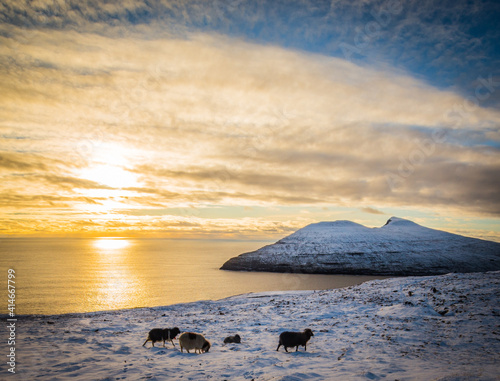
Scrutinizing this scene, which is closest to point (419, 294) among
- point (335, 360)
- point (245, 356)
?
point (335, 360)

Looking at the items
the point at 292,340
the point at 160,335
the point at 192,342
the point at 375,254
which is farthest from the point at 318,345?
the point at 375,254

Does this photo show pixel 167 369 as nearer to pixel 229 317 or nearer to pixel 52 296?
pixel 229 317

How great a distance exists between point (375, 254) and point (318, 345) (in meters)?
87.8

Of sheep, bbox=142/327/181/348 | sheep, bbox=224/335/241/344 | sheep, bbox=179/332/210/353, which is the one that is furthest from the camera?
sheep, bbox=224/335/241/344

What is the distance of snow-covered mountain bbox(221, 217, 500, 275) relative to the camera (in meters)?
85.3

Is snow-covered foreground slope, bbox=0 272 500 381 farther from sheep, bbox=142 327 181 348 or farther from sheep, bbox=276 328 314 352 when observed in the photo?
sheep, bbox=142 327 181 348

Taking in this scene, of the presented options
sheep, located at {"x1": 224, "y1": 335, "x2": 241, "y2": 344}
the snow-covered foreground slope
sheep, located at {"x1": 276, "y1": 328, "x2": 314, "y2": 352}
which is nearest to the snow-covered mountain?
the snow-covered foreground slope

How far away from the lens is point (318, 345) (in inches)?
550

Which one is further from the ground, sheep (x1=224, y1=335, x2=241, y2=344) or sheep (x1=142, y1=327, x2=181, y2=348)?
sheep (x1=142, y1=327, x2=181, y2=348)

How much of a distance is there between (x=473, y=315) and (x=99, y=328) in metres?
22.8

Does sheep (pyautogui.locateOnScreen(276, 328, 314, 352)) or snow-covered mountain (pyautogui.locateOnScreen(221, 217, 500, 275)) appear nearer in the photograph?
sheep (pyautogui.locateOnScreen(276, 328, 314, 352))

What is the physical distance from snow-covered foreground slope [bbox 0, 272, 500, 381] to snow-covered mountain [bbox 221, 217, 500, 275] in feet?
230

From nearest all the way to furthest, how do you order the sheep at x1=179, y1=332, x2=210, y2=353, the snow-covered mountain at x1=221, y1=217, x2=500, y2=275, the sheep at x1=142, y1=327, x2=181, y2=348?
the sheep at x1=179, y1=332, x2=210, y2=353 → the sheep at x1=142, y1=327, x2=181, y2=348 → the snow-covered mountain at x1=221, y1=217, x2=500, y2=275

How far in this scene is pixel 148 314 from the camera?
25.9 metres
